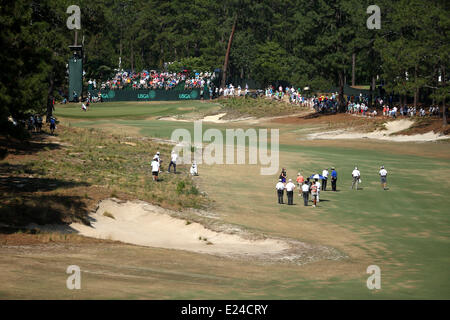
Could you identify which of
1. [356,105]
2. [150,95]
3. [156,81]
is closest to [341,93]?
[356,105]

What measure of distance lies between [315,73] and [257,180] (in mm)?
44871

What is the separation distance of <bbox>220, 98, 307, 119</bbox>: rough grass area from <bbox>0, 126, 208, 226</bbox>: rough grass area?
119 feet

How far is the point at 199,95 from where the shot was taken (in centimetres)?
10925

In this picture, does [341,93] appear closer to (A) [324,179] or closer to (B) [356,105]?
(B) [356,105]

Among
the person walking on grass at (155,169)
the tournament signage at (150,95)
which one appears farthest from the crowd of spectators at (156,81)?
the person walking on grass at (155,169)

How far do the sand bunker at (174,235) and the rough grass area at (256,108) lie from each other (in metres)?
59.1

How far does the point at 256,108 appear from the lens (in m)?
95.6

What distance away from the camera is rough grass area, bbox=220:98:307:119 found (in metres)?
92.7

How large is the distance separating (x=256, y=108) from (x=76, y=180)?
59.9m

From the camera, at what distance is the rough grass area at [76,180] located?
97.9 feet

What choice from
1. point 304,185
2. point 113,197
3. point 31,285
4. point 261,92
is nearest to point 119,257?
point 31,285

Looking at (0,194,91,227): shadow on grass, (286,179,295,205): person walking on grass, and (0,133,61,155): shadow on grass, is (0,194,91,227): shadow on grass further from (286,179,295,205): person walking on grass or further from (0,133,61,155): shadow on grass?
(0,133,61,155): shadow on grass

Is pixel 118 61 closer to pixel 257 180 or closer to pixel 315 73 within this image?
pixel 315 73

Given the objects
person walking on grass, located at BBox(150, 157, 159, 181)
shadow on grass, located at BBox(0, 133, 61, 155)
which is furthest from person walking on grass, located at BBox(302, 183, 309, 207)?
shadow on grass, located at BBox(0, 133, 61, 155)
